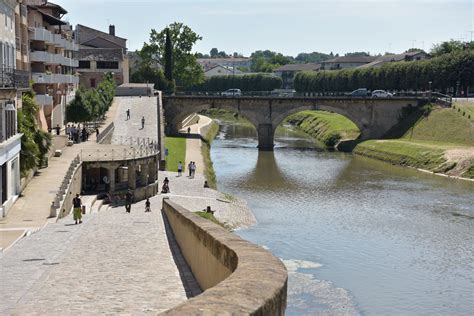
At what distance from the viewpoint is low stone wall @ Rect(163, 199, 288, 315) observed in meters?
8.40

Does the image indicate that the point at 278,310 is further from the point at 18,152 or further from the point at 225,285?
the point at 18,152

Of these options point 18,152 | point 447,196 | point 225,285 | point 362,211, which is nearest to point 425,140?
point 447,196

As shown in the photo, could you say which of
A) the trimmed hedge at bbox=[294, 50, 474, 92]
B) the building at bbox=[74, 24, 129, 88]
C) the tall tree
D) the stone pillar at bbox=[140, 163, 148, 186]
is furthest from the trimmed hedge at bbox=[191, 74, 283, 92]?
the stone pillar at bbox=[140, 163, 148, 186]

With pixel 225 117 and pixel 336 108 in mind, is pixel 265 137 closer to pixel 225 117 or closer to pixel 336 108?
pixel 336 108

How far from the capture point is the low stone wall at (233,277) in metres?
8.40

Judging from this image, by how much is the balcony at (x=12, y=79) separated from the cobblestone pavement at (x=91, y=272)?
743 cm

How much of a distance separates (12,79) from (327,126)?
8384 centimetres

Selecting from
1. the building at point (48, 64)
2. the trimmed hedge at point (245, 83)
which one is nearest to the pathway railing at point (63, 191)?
the building at point (48, 64)

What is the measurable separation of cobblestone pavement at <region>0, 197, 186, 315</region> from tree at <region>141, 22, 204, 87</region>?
100975 mm

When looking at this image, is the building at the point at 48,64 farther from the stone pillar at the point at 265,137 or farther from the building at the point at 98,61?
the building at the point at 98,61

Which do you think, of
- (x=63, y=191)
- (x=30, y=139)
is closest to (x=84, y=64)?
(x=30, y=139)

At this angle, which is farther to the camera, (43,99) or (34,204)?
(43,99)

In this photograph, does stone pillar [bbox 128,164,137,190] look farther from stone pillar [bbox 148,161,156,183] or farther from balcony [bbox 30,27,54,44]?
balcony [bbox 30,27,54,44]

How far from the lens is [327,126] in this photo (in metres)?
116
